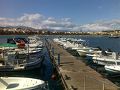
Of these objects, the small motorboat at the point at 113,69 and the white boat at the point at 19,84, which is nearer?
the white boat at the point at 19,84

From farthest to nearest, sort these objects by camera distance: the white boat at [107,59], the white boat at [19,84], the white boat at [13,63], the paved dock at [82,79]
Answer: the white boat at [107,59]
the white boat at [13,63]
the paved dock at [82,79]
the white boat at [19,84]

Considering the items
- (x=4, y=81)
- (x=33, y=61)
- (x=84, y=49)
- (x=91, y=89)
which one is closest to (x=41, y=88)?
(x=4, y=81)

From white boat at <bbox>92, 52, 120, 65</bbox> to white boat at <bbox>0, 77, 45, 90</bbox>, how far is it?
18957mm

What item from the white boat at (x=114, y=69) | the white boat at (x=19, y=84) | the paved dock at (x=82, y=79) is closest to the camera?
the white boat at (x=19, y=84)

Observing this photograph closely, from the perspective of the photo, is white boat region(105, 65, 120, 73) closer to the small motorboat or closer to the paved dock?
the small motorboat

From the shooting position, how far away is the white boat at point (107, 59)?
1518 inches

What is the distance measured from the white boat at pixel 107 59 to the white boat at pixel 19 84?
18957 millimetres

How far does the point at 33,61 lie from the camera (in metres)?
36.9

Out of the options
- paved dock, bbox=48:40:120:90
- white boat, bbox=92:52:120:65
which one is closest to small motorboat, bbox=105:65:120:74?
paved dock, bbox=48:40:120:90

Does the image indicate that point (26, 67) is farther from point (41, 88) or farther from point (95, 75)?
point (41, 88)

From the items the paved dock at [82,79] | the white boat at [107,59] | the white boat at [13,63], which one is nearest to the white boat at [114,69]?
A: the paved dock at [82,79]

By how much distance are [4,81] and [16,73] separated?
13.2 m

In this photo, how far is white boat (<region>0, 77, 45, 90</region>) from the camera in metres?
20.3

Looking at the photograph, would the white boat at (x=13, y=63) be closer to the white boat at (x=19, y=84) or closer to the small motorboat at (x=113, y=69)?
the small motorboat at (x=113, y=69)
